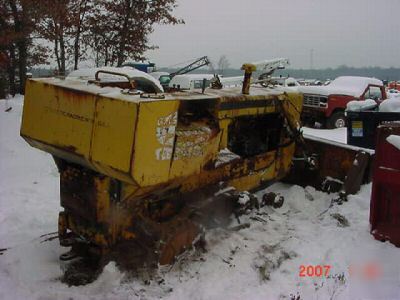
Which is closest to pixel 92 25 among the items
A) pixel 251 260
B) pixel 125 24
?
pixel 125 24

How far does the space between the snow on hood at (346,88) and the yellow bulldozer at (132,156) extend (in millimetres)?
10798

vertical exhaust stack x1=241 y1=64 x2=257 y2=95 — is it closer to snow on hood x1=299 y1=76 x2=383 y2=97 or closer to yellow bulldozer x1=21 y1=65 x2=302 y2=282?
yellow bulldozer x1=21 y1=65 x2=302 y2=282

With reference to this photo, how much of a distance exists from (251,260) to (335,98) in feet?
37.7

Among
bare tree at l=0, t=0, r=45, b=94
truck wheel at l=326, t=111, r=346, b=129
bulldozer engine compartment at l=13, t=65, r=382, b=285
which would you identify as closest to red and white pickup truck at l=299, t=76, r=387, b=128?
truck wheel at l=326, t=111, r=346, b=129

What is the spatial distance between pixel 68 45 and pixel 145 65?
679 centimetres

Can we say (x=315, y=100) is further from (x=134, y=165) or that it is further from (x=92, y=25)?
(x=134, y=165)

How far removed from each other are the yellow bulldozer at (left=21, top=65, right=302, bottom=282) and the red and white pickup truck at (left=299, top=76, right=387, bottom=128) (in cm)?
1054

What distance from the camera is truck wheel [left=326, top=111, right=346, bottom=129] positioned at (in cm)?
1480

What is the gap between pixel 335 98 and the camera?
1475cm

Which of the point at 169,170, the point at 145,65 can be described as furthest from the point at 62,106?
the point at 145,65

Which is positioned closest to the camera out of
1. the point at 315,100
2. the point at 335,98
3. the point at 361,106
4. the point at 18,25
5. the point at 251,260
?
the point at 251,260

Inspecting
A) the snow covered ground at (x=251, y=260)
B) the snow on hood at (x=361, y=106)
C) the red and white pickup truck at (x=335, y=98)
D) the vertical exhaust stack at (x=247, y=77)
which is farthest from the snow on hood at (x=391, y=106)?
Answer: the red and white pickup truck at (x=335, y=98)

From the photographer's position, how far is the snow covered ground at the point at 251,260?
371 cm

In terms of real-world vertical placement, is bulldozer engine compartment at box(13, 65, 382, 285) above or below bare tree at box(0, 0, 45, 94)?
below
